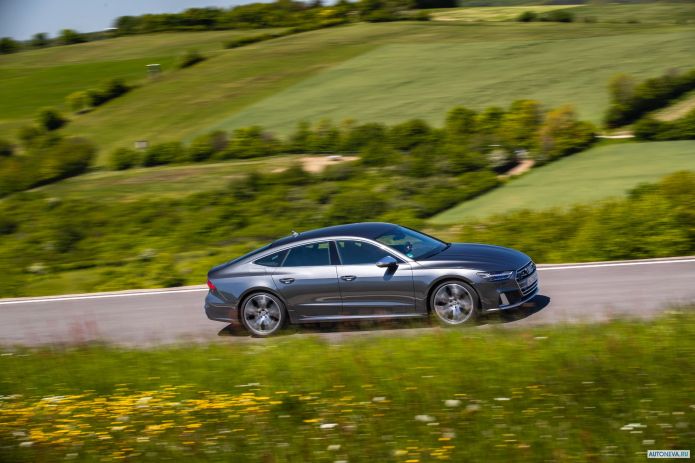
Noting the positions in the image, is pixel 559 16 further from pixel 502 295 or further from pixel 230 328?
pixel 502 295

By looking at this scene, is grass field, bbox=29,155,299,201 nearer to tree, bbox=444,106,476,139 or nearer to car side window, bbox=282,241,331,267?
tree, bbox=444,106,476,139

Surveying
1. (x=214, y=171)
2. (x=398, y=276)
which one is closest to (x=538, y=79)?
(x=214, y=171)

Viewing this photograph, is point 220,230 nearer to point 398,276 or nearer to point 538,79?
point 398,276

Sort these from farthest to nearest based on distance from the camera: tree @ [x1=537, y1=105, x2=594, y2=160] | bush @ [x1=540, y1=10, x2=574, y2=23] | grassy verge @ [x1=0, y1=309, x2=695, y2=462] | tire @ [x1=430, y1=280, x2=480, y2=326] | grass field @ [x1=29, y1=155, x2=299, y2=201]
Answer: bush @ [x1=540, y1=10, x2=574, y2=23] → grass field @ [x1=29, y1=155, x2=299, y2=201] → tree @ [x1=537, y1=105, x2=594, y2=160] → tire @ [x1=430, y1=280, x2=480, y2=326] → grassy verge @ [x1=0, y1=309, x2=695, y2=462]

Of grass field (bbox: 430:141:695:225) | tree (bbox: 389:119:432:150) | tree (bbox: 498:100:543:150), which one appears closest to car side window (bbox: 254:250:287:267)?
grass field (bbox: 430:141:695:225)

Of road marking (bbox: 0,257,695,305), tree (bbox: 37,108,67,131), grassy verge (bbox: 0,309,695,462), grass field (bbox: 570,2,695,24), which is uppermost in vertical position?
grass field (bbox: 570,2,695,24)

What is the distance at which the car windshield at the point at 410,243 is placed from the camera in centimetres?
1299

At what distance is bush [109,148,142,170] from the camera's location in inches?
1533

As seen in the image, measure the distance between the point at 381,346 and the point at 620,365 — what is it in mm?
2976

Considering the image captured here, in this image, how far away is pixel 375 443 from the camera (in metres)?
7.18

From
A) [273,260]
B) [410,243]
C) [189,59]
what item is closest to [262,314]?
[273,260]

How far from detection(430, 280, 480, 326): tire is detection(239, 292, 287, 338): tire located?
225cm

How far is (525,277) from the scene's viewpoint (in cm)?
1244

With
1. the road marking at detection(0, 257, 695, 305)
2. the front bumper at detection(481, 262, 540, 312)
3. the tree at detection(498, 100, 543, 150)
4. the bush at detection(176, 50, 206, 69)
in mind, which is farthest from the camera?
the bush at detection(176, 50, 206, 69)
